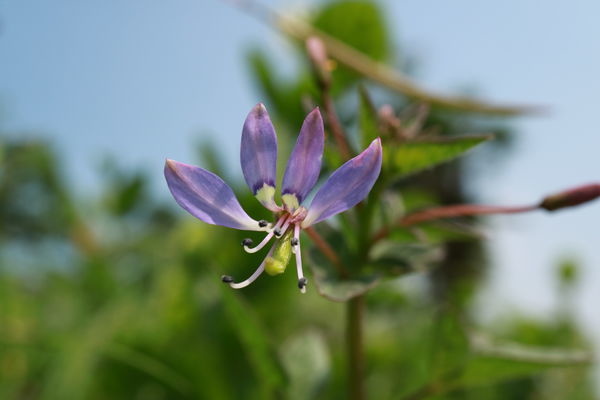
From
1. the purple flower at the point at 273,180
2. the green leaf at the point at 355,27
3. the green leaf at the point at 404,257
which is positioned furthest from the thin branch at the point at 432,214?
the green leaf at the point at 355,27

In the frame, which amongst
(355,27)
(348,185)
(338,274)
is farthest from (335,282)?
(355,27)

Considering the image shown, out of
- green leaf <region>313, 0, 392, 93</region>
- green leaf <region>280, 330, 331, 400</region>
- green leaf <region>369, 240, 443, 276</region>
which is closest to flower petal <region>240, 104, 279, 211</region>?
green leaf <region>369, 240, 443, 276</region>

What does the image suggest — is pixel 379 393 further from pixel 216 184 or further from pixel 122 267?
pixel 122 267

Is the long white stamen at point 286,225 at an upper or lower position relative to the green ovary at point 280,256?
upper

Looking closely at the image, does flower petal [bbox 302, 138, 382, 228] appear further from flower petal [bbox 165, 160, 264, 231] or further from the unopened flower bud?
the unopened flower bud

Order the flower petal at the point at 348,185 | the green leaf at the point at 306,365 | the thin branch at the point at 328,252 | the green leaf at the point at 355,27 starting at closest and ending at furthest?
the flower petal at the point at 348,185 → the thin branch at the point at 328,252 → the green leaf at the point at 306,365 → the green leaf at the point at 355,27

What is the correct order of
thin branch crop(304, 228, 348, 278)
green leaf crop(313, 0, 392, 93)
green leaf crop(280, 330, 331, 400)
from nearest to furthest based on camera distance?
thin branch crop(304, 228, 348, 278)
green leaf crop(280, 330, 331, 400)
green leaf crop(313, 0, 392, 93)

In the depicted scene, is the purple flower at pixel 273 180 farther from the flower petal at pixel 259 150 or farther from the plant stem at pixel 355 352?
the plant stem at pixel 355 352

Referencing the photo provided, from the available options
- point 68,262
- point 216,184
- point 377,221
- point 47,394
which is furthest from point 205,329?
point 68,262

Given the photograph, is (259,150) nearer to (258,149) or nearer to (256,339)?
(258,149)
